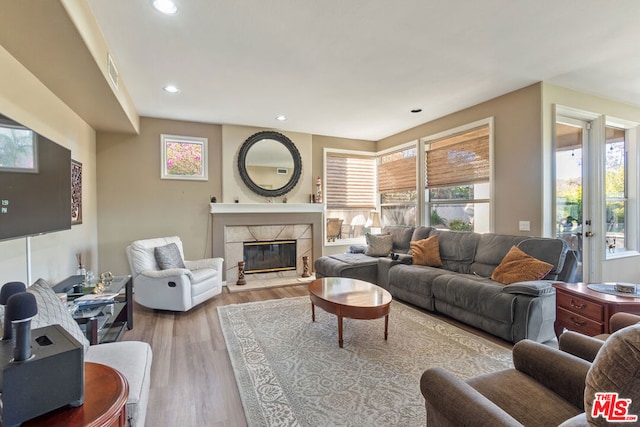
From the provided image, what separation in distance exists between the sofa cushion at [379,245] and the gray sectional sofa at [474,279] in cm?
11

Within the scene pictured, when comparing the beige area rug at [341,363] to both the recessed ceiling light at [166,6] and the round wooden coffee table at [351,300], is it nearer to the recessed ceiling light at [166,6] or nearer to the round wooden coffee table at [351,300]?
the round wooden coffee table at [351,300]

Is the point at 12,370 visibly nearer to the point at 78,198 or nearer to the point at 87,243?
the point at 78,198

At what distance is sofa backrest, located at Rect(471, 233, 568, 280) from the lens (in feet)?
9.77

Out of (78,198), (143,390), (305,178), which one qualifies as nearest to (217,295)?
(78,198)

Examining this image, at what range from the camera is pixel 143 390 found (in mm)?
1465

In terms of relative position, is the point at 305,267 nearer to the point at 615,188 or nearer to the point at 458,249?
the point at 458,249

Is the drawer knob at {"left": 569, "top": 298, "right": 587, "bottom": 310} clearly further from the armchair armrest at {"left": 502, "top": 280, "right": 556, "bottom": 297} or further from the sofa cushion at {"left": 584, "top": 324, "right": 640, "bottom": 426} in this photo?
the sofa cushion at {"left": 584, "top": 324, "right": 640, "bottom": 426}

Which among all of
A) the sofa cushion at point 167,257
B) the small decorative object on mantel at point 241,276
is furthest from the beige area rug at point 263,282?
the sofa cushion at point 167,257

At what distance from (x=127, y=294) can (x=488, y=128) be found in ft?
16.0

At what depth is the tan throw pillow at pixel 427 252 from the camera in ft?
13.4

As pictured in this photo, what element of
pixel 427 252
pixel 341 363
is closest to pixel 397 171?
pixel 427 252

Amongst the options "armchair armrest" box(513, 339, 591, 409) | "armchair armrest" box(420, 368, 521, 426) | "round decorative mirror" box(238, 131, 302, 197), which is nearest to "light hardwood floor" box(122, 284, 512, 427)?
"armchair armrest" box(420, 368, 521, 426)

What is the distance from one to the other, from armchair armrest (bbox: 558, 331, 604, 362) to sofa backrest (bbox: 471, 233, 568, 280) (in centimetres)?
174

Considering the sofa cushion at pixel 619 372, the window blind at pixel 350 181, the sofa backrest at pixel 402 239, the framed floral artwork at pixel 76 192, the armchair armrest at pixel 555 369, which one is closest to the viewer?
the sofa cushion at pixel 619 372
